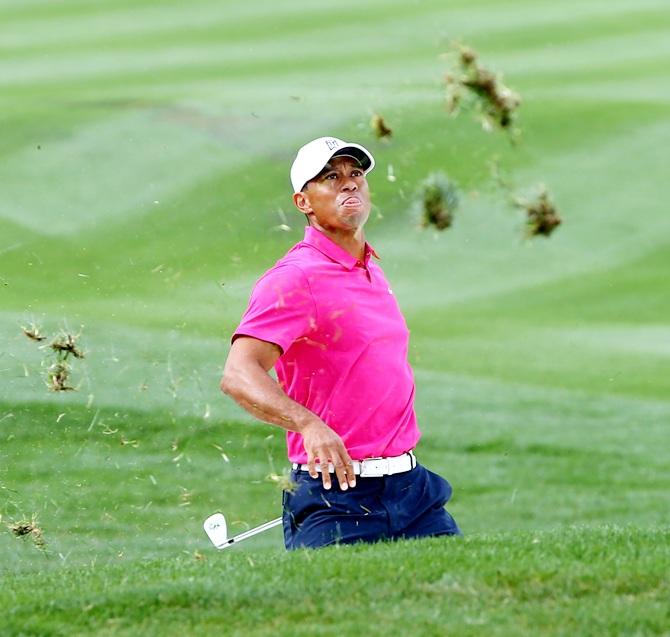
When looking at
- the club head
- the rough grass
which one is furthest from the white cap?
the rough grass

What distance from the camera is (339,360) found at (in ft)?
19.9

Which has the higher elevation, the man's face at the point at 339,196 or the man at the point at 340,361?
the man's face at the point at 339,196

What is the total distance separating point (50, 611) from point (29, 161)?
1508 cm

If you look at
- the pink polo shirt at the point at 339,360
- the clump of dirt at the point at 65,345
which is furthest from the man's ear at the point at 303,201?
the clump of dirt at the point at 65,345

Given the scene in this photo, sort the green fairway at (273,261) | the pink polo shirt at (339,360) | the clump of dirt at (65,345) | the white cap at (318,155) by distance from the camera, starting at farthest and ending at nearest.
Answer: the clump of dirt at (65,345)
the white cap at (318,155)
the pink polo shirt at (339,360)
the green fairway at (273,261)

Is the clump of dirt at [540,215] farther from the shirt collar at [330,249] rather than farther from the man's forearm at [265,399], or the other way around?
the man's forearm at [265,399]

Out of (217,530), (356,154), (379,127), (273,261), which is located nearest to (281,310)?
(356,154)

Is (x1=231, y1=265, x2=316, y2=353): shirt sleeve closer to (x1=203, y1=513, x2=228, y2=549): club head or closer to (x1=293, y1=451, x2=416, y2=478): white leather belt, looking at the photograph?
(x1=293, y1=451, x2=416, y2=478): white leather belt

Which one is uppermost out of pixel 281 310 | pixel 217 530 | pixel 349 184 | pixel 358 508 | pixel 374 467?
pixel 349 184

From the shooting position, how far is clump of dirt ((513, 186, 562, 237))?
6656 mm

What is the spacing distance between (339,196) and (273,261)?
1096 centimetres

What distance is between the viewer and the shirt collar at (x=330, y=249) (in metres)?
6.23

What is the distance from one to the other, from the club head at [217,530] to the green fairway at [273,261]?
110mm

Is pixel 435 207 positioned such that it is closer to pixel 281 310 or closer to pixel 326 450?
pixel 281 310
